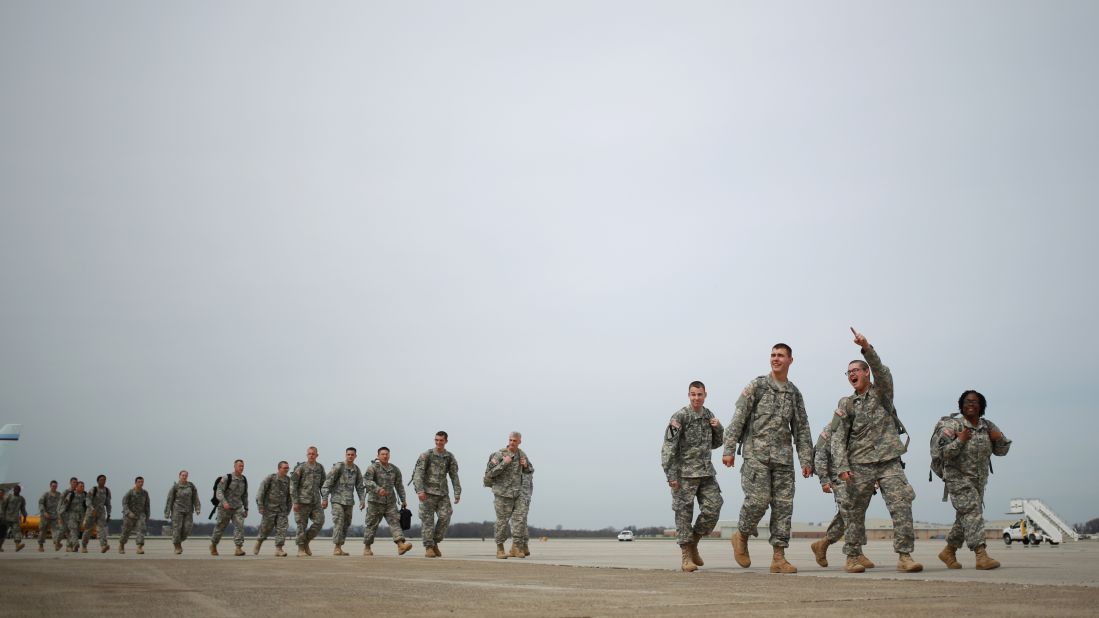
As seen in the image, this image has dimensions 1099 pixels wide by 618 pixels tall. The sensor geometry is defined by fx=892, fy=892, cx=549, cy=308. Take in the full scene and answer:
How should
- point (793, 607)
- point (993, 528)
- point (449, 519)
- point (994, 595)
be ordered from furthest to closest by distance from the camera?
point (993, 528) < point (449, 519) < point (994, 595) < point (793, 607)

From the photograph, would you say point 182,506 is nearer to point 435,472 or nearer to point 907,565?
point 435,472

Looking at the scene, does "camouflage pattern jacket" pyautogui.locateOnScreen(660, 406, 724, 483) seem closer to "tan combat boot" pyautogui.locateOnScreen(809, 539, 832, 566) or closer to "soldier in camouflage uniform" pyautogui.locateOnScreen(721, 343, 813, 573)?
"soldier in camouflage uniform" pyautogui.locateOnScreen(721, 343, 813, 573)

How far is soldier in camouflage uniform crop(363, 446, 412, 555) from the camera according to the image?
19.2m

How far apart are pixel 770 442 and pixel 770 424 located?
0.69 feet

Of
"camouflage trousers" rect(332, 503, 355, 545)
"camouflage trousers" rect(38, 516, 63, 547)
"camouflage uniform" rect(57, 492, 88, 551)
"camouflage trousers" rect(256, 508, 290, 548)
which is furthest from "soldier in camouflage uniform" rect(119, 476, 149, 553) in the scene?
"camouflage trousers" rect(332, 503, 355, 545)

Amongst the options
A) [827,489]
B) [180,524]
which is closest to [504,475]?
[827,489]

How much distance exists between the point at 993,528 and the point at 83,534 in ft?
221

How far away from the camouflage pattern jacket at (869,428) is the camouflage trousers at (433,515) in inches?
375

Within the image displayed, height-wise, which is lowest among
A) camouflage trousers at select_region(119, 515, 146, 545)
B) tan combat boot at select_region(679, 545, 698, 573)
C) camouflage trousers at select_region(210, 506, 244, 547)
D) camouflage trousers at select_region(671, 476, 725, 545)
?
camouflage trousers at select_region(119, 515, 146, 545)

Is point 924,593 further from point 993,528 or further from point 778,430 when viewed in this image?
point 993,528

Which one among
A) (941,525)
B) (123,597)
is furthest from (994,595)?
(941,525)

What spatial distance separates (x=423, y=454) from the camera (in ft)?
59.5

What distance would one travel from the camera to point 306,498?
20.1 meters

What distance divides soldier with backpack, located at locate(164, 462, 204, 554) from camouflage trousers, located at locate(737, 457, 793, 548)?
17030mm
